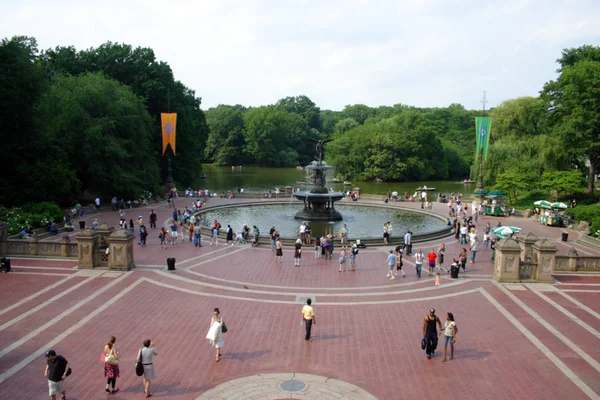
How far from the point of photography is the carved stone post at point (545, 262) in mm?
20672

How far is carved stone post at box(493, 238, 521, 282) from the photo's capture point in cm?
2067

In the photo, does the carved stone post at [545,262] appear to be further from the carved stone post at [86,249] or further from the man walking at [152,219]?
the man walking at [152,219]

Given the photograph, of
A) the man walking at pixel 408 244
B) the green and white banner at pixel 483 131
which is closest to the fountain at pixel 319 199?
the man walking at pixel 408 244

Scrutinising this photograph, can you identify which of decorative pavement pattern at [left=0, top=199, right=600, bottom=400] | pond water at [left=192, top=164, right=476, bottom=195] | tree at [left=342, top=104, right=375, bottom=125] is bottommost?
decorative pavement pattern at [left=0, top=199, right=600, bottom=400]

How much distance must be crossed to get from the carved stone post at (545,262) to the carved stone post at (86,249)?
65.1ft

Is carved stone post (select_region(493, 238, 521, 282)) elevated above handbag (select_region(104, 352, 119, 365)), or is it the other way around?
carved stone post (select_region(493, 238, 521, 282))

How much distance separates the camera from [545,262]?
20750 mm

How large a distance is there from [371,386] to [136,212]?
110 ft

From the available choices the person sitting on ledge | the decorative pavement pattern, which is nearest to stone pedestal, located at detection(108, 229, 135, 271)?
the decorative pavement pattern

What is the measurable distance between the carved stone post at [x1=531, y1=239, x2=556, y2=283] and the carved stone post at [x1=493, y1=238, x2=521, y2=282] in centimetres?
91

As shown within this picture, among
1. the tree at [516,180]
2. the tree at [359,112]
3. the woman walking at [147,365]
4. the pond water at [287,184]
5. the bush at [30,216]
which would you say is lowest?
the woman walking at [147,365]

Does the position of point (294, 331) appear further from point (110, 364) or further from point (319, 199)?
point (319, 199)

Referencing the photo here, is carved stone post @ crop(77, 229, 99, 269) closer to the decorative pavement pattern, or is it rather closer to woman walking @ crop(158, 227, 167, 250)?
the decorative pavement pattern

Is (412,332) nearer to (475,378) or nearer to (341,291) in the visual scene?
(475,378)
